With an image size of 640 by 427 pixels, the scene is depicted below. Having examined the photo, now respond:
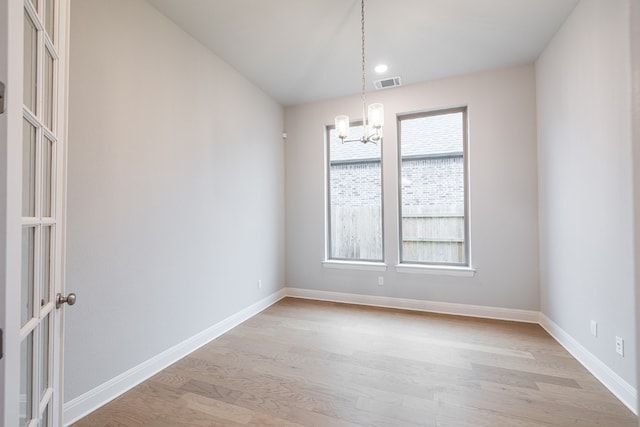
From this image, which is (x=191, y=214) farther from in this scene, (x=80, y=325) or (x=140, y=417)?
(x=140, y=417)

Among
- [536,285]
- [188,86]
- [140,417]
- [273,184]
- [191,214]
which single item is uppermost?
[188,86]

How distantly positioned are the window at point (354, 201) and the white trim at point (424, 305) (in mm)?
543

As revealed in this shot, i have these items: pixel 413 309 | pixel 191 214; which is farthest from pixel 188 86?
pixel 413 309

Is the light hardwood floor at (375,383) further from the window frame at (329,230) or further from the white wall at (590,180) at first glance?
the window frame at (329,230)

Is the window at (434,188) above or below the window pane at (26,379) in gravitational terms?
above

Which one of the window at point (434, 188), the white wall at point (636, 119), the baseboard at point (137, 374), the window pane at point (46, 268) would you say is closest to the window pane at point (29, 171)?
the window pane at point (46, 268)

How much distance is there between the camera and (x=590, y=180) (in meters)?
2.27

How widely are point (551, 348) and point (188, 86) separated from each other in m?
4.18

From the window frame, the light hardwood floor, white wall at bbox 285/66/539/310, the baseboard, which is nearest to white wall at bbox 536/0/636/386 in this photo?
white wall at bbox 285/66/539/310

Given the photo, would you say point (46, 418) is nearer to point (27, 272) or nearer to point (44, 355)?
point (44, 355)

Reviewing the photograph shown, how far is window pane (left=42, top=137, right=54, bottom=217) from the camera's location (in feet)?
3.57

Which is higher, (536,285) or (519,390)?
(536,285)

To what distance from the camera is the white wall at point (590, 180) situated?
6.27 feet

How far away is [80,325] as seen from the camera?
183 cm
